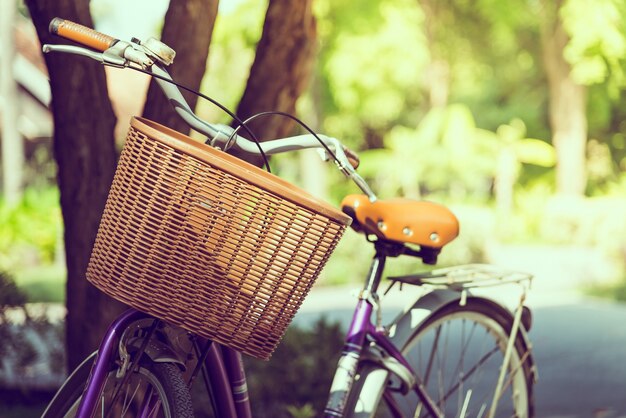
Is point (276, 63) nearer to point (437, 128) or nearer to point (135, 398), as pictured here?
point (135, 398)

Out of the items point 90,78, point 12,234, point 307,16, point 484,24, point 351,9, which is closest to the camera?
point 90,78

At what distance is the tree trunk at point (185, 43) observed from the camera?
13.1 ft

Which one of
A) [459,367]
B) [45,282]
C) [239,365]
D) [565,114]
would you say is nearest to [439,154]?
[565,114]

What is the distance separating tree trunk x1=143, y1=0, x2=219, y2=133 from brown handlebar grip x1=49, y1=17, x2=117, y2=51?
160 centimetres

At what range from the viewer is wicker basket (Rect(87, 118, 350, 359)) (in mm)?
2205

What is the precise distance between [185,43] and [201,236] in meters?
1.99

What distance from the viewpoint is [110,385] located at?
7.95 feet

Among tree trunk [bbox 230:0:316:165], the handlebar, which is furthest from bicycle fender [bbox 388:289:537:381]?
tree trunk [bbox 230:0:316:165]

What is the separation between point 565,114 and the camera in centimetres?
2177

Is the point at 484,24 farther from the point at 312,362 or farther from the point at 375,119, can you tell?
the point at 312,362

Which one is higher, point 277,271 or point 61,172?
point 61,172

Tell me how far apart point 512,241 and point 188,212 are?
19228mm

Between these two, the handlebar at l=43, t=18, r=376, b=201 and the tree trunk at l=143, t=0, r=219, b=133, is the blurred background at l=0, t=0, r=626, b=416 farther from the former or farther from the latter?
the handlebar at l=43, t=18, r=376, b=201

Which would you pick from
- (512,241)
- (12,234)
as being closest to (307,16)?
(12,234)
